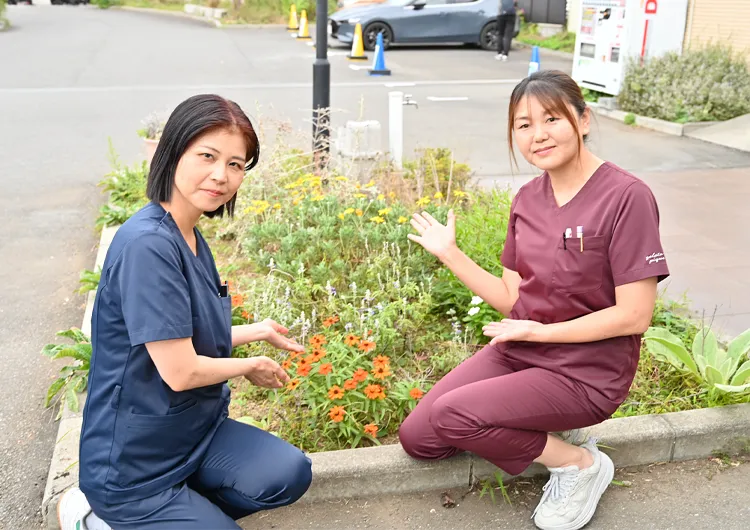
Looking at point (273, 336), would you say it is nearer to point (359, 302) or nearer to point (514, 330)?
point (514, 330)

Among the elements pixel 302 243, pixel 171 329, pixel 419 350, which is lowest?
pixel 419 350

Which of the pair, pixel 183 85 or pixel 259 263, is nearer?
pixel 259 263

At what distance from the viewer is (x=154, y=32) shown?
24594 millimetres

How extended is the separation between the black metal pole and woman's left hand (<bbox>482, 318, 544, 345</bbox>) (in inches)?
135

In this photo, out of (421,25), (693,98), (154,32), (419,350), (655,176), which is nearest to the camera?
(419,350)

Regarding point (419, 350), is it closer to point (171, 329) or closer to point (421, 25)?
point (171, 329)

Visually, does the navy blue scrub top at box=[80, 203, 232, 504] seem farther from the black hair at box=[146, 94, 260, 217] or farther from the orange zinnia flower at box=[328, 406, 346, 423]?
the orange zinnia flower at box=[328, 406, 346, 423]

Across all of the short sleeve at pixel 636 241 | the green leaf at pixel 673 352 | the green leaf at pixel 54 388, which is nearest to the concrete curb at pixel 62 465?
the green leaf at pixel 54 388

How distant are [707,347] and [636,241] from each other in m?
1.28

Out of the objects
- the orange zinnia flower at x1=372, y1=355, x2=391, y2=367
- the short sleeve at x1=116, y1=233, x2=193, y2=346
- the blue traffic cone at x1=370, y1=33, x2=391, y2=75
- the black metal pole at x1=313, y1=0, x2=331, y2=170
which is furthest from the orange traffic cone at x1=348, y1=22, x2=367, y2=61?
the short sleeve at x1=116, y1=233, x2=193, y2=346

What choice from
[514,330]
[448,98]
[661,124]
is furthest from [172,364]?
[448,98]

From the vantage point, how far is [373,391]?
10.3ft

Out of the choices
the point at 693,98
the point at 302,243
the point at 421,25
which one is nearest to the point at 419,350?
the point at 302,243

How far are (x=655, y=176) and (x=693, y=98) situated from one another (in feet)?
9.63
